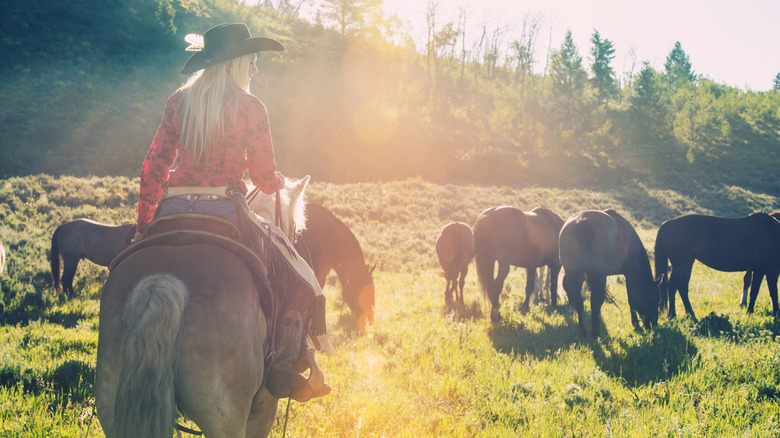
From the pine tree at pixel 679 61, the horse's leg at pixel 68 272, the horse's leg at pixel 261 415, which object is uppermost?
the pine tree at pixel 679 61

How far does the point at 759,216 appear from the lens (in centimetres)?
760

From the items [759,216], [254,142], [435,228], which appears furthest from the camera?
[435,228]

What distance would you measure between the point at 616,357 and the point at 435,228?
13541 millimetres

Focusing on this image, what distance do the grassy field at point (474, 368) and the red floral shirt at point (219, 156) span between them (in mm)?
1321

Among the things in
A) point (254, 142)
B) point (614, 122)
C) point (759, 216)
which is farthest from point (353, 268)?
point (614, 122)

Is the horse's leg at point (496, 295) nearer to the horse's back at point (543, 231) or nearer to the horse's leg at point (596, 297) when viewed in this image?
the horse's back at point (543, 231)

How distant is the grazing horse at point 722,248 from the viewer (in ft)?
24.2

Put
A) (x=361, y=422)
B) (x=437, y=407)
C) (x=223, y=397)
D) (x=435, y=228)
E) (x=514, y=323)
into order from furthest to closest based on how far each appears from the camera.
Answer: (x=435, y=228)
(x=514, y=323)
(x=437, y=407)
(x=361, y=422)
(x=223, y=397)

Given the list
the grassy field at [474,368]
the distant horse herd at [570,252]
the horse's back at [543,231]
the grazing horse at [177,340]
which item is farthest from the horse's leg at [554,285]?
the grazing horse at [177,340]

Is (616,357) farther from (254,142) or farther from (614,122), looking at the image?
(614,122)

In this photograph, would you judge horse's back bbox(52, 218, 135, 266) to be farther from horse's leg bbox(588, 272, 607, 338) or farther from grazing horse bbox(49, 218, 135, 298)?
horse's leg bbox(588, 272, 607, 338)

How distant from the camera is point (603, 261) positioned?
22.0 feet

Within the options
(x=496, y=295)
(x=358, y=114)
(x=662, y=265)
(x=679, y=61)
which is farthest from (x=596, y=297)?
(x=679, y=61)

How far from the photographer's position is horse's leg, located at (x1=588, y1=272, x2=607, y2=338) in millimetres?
6500
